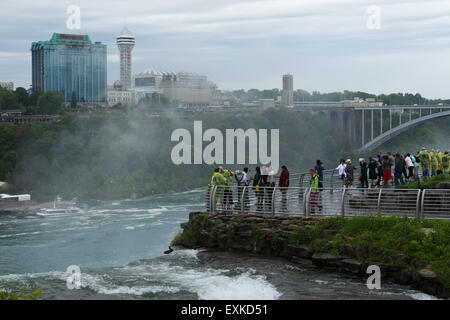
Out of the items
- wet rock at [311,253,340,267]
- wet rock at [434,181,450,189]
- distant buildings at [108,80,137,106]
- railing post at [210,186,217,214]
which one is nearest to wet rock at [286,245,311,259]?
wet rock at [311,253,340,267]

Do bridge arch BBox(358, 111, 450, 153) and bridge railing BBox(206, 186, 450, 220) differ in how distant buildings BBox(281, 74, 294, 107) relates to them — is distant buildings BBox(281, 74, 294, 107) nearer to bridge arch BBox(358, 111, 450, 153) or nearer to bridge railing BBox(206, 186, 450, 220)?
bridge arch BBox(358, 111, 450, 153)

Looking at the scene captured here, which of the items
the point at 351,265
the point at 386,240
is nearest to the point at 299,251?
the point at 351,265

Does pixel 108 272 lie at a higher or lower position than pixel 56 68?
lower

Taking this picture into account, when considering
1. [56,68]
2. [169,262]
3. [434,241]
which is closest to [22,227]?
[169,262]

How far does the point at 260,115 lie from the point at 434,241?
83.6 metres

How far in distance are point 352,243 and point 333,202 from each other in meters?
1.99

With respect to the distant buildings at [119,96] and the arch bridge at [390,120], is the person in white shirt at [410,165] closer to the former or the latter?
the arch bridge at [390,120]

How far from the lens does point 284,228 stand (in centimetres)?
1302

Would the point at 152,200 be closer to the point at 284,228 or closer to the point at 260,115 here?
the point at 260,115

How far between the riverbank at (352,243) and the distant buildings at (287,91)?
92.0 m

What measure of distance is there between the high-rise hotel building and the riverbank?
407ft

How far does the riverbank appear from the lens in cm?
1045

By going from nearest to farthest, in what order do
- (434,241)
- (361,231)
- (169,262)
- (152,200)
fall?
(434,241)
(361,231)
(169,262)
(152,200)

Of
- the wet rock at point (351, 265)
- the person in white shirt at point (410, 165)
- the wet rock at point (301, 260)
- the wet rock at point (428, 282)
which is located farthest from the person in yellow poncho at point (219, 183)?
the person in white shirt at point (410, 165)
